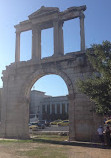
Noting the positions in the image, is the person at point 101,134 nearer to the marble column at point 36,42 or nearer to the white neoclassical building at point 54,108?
the marble column at point 36,42

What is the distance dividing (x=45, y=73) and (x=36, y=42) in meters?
3.27

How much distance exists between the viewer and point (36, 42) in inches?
771

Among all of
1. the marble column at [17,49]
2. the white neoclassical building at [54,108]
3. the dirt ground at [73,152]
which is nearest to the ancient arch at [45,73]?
the marble column at [17,49]

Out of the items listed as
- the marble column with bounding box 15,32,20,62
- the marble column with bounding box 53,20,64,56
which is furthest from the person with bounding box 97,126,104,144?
the marble column with bounding box 15,32,20,62

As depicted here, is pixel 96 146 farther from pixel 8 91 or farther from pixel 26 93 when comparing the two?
pixel 8 91

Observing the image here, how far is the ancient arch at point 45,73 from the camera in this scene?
53.6ft

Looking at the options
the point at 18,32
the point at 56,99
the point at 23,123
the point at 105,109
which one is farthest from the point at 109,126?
the point at 56,99

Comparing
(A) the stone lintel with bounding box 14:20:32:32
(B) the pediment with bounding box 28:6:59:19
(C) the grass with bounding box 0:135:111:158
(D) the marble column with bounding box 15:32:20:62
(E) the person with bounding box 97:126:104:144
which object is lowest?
(C) the grass with bounding box 0:135:111:158

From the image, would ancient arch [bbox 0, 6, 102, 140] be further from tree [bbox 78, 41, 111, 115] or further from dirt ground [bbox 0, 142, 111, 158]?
tree [bbox 78, 41, 111, 115]

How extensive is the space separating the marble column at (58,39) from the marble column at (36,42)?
191 cm

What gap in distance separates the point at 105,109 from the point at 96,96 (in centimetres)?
79

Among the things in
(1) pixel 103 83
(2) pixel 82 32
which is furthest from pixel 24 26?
(1) pixel 103 83

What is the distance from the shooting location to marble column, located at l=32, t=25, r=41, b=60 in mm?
19281

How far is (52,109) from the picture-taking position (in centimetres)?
6450
